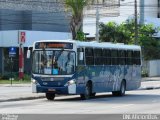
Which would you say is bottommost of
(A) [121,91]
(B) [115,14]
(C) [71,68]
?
(A) [121,91]

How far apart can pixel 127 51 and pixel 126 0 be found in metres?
62.1

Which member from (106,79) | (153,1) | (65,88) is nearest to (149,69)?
(153,1)

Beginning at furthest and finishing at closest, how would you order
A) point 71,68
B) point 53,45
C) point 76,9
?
point 76,9 → point 53,45 → point 71,68

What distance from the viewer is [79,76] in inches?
1077

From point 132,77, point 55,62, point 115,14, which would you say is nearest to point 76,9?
point 132,77

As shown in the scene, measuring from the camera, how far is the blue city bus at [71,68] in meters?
26.9

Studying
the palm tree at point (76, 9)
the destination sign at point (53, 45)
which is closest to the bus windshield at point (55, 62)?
the destination sign at point (53, 45)

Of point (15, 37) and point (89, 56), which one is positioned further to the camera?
point (15, 37)

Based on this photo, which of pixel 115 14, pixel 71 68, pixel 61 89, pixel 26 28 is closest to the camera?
pixel 61 89

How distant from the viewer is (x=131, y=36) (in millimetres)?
72500

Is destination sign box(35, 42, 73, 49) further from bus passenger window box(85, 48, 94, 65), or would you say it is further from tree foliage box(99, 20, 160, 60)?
tree foliage box(99, 20, 160, 60)

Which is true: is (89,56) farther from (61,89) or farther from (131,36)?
(131,36)

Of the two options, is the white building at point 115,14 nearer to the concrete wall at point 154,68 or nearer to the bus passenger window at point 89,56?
the concrete wall at point 154,68

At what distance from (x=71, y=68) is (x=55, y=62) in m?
0.84
